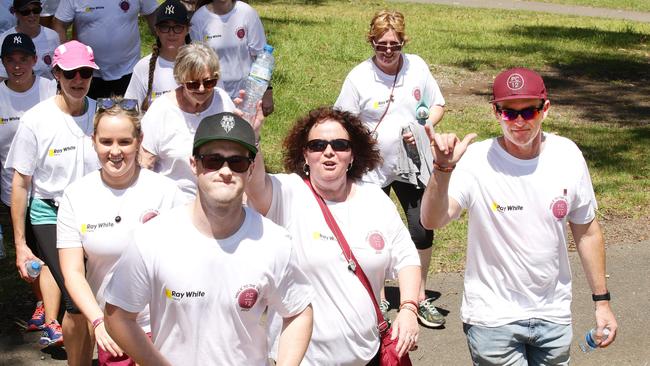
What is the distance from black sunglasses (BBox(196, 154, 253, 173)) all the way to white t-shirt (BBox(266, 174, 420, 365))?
1.12m

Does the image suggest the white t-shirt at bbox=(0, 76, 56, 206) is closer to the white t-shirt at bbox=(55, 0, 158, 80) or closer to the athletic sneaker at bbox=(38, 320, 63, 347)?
the athletic sneaker at bbox=(38, 320, 63, 347)

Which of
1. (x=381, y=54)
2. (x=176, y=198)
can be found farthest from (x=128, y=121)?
(x=381, y=54)

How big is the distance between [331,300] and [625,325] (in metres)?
4.05

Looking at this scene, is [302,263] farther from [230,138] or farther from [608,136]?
[608,136]

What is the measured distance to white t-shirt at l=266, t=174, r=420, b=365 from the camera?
5.29 metres

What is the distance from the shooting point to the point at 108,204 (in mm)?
5773

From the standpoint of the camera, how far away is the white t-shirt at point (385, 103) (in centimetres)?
805

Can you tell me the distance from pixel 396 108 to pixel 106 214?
9.72 ft

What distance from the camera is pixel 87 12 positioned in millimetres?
9703

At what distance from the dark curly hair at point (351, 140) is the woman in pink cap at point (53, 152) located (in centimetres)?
177

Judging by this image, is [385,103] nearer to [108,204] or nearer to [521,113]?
[521,113]

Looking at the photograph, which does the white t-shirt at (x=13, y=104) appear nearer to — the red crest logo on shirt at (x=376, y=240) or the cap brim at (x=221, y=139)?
the red crest logo on shirt at (x=376, y=240)

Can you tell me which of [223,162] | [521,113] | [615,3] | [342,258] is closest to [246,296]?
[223,162]

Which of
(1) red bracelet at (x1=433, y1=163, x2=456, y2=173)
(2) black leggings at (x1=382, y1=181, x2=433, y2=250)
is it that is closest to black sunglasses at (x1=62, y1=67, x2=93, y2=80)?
(2) black leggings at (x1=382, y1=181, x2=433, y2=250)
